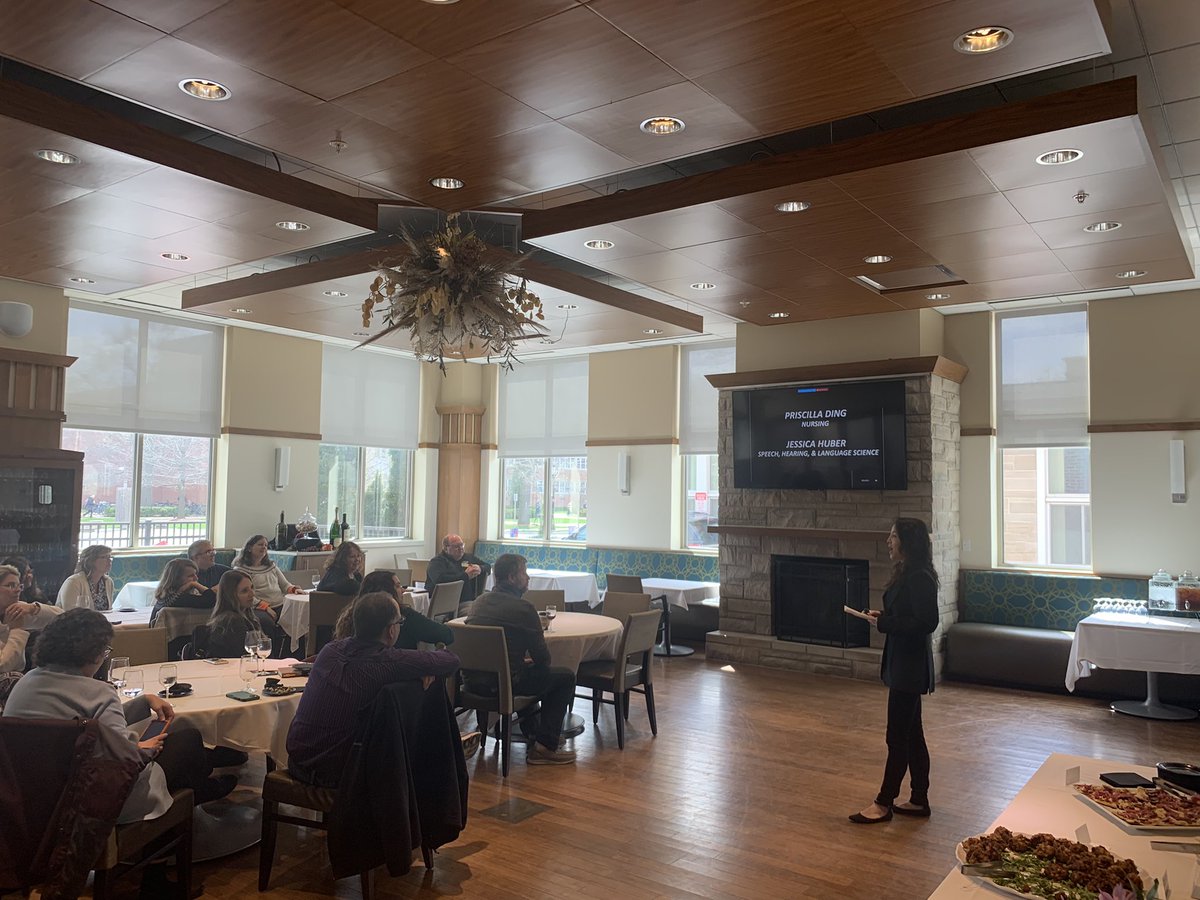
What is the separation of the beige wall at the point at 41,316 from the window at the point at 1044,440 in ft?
29.3

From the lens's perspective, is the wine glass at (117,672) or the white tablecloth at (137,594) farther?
the white tablecloth at (137,594)

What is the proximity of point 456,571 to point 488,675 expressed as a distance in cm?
292

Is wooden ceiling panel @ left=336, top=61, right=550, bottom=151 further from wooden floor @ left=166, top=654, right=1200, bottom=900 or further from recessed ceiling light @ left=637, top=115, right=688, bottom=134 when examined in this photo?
wooden floor @ left=166, top=654, right=1200, bottom=900

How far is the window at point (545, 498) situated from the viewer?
40.0 ft

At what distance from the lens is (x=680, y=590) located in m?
9.40

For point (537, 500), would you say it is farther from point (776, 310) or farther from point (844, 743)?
point (844, 743)

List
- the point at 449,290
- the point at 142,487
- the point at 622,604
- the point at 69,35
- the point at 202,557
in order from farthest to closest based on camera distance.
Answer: the point at 142,487, the point at 202,557, the point at 622,604, the point at 449,290, the point at 69,35

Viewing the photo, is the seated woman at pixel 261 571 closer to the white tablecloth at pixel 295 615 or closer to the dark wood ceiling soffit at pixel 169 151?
the white tablecloth at pixel 295 615

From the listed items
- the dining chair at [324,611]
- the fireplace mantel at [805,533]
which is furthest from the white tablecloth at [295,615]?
the fireplace mantel at [805,533]

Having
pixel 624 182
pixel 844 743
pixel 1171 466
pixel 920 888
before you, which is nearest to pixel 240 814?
pixel 920 888

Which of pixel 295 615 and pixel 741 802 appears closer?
pixel 741 802

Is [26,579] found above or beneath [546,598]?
above

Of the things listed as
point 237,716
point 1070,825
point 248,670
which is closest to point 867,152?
point 1070,825

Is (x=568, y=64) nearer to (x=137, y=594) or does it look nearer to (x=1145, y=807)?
(x=1145, y=807)
